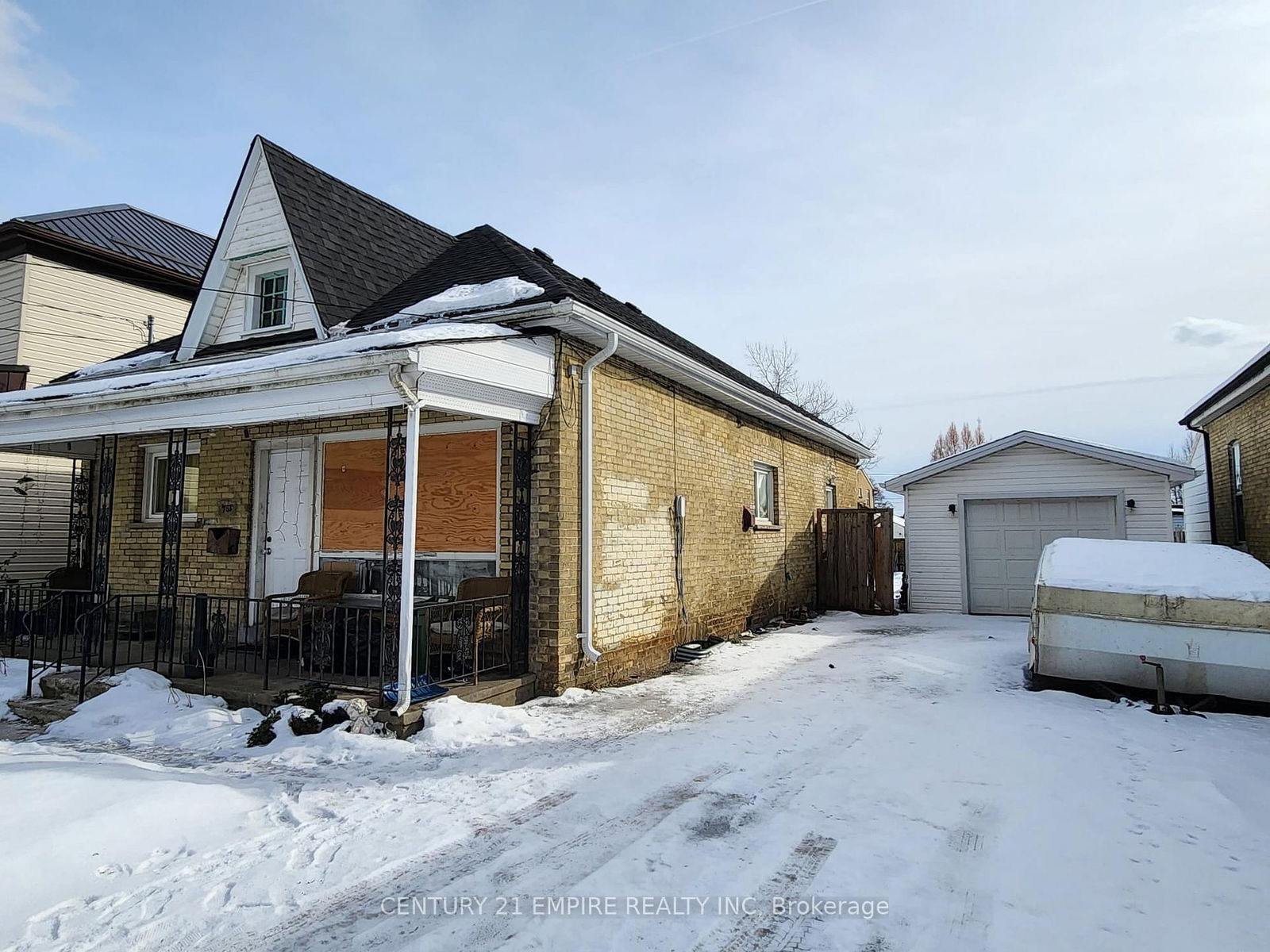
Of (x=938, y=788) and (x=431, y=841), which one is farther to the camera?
(x=938, y=788)

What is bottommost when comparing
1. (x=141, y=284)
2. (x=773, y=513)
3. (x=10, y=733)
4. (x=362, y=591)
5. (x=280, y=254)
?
(x=10, y=733)

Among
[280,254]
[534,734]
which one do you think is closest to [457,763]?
[534,734]

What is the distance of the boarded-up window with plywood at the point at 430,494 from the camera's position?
811 cm

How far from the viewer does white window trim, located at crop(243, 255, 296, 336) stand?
9.91 m

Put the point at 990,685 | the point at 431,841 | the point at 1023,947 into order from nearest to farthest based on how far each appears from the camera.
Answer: the point at 1023,947 → the point at 431,841 → the point at 990,685

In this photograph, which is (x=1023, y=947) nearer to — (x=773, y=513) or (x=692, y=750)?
(x=692, y=750)

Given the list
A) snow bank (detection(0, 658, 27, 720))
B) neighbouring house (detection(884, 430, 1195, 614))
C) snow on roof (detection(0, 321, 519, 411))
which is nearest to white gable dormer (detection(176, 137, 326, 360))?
snow on roof (detection(0, 321, 519, 411))

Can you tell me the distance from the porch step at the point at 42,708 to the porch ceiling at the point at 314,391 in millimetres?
2756

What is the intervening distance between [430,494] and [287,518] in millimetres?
2435

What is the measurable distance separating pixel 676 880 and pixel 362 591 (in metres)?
6.36

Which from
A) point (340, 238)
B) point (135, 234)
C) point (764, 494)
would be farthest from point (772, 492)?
point (135, 234)

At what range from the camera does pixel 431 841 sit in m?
4.04

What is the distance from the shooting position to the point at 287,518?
9477mm

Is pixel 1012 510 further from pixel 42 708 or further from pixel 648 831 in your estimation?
pixel 42 708
